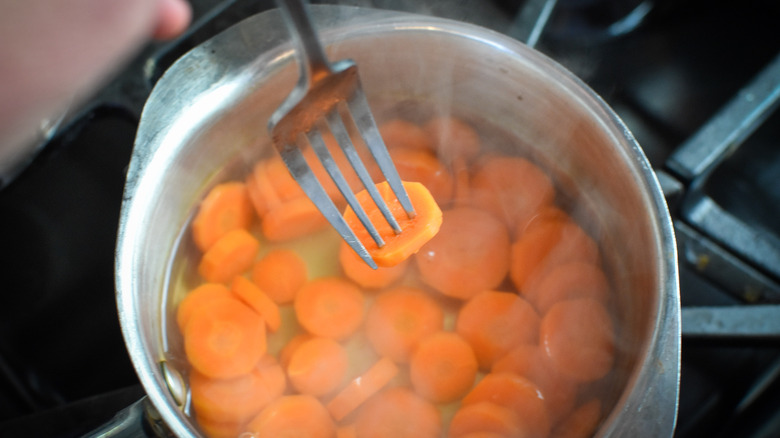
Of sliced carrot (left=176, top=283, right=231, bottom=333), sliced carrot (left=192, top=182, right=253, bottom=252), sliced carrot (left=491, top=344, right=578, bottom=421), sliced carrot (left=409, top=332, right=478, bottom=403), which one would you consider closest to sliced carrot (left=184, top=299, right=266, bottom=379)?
sliced carrot (left=176, top=283, right=231, bottom=333)

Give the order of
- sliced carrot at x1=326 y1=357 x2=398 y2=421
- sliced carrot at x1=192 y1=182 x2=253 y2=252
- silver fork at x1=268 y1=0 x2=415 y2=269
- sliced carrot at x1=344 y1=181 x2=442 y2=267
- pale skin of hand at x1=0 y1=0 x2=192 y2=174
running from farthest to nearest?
sliced carrot at x1=192 y1=182 x2=253 y2=252, sliced carrot at x1=326 y1=357 x2=398 y2=421, sliced carrot at x1=344 y1=181 x2=442 y2=267, silver fork at x1=268 y1=0 x2=415 y2=269, pale skin of hand at x1=0 y1=0 x2=192 y2=174

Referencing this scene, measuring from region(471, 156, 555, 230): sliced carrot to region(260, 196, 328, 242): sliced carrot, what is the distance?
0.88ft

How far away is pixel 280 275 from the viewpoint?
98 centimetres

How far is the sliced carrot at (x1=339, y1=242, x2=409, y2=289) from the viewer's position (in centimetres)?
96

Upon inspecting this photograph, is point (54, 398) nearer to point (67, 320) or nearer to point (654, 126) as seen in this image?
point (67, 320)

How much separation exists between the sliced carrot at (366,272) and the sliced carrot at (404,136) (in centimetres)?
21

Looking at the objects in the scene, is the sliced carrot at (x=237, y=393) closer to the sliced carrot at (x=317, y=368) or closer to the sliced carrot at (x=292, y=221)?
the sliced carrot at (x=317, y=368)

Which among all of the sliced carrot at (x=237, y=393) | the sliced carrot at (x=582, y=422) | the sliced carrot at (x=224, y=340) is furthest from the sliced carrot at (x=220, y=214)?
the sliced carrot at (x=582, y=422)

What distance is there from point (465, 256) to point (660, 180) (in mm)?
337

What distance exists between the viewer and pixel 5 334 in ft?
3.37

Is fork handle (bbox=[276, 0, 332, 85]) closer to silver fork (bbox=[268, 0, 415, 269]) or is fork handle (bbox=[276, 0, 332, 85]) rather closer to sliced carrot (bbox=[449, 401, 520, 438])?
silver fork (bbox=[268, 0, 415, 269])

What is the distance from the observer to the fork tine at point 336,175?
27.5 inches

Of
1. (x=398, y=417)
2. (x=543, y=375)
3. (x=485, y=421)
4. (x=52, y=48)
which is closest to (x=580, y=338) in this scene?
(x=543, y=375)

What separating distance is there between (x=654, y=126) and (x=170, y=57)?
3.04 ft
